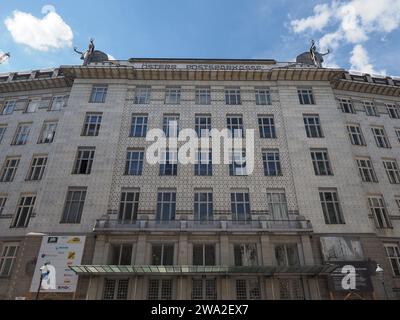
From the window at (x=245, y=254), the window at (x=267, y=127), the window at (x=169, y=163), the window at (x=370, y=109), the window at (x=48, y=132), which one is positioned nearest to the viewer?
the window at (x=245, y=254)

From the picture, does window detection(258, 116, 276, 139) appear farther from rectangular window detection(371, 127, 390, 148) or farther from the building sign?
the building sign

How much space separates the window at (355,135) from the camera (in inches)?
1139

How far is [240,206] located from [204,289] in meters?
Answer: 7.33

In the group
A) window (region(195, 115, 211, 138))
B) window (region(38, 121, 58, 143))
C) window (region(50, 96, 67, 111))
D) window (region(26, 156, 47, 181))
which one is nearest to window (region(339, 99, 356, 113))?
window (region(195, 115, 211, 138))

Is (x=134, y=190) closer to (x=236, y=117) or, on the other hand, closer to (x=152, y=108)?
(x=152, y=108)

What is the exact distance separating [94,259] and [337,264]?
18.5 meters

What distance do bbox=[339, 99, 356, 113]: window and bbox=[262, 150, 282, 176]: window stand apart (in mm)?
10549

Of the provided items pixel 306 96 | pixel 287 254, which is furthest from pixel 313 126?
pixel 287 254

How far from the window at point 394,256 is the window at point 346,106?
574 inches

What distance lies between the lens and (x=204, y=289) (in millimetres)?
20984

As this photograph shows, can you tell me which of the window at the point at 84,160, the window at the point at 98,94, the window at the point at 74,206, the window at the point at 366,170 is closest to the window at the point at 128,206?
the window at the point at 74,206

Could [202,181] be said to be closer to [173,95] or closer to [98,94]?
[173,95]

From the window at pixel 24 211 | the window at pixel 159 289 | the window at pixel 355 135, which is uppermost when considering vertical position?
the window at pixel 355 135

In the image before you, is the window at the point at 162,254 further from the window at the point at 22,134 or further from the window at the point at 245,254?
the window at the point at 22,134
